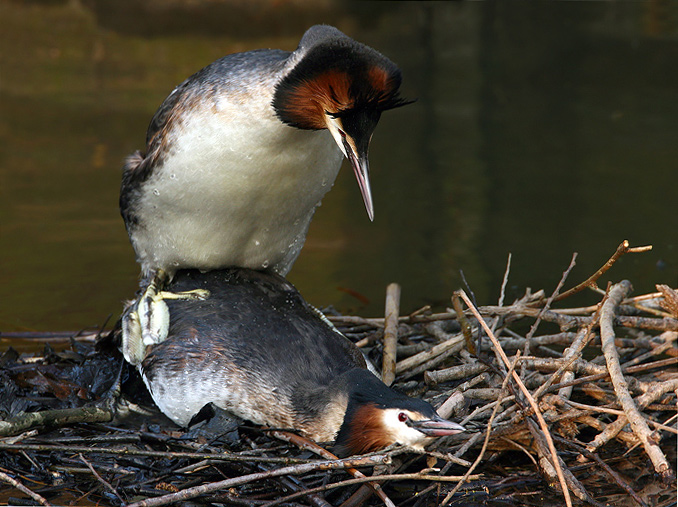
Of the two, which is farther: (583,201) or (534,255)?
(583,201)

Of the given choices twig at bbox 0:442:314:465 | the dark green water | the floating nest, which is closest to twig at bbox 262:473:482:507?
the floating nest

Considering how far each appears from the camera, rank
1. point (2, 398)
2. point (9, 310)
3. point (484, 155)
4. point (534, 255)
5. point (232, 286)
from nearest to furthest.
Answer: point (2, 398)
point (232, 286)
point (9, 310)
point (534, 255)
point (484, 155)

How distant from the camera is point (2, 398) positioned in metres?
4.56

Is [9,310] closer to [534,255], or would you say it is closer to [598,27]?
[534,255]

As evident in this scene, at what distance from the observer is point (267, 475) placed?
3539mm

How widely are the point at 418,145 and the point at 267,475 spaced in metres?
8.11

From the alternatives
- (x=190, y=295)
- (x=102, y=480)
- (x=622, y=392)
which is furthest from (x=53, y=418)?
(x=622, y=392)

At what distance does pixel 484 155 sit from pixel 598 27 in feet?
16.6

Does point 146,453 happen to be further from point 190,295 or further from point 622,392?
point 622,392

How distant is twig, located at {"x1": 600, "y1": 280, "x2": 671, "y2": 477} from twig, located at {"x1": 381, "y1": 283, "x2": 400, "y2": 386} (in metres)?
1.08

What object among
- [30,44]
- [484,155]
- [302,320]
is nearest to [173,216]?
[302,320]

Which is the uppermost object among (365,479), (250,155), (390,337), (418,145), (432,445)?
(250,155)

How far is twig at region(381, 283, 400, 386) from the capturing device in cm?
472

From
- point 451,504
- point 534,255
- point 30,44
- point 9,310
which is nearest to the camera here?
point 451,504
